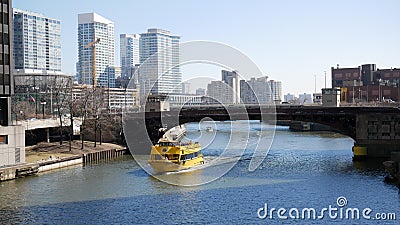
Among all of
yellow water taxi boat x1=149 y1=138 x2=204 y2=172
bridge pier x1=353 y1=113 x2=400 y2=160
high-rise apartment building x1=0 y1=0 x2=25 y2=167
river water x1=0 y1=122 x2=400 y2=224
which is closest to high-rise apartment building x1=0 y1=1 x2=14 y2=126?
high-rise apartment building x1=0 y1=0 x2=25 y2=167

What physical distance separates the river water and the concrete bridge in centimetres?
814

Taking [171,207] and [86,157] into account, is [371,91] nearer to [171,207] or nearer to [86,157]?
[86,157]

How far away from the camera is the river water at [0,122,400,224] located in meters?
33.6

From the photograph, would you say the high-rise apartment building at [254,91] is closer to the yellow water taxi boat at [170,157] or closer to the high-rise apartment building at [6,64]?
the yellow water taxi boat at [170,157]

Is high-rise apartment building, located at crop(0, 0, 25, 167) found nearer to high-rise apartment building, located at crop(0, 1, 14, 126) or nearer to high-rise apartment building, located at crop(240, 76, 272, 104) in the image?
high-rise apartment building, located at crop(0, 1, 14, 126)

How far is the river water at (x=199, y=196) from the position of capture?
3359 centimetres

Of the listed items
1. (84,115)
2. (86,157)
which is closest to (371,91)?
(84,115)

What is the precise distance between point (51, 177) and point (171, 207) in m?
17.2

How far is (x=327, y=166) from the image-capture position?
56.5m

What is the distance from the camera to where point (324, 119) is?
71.8m

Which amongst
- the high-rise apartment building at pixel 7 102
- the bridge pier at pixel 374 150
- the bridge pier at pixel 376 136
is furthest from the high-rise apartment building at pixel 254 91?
the high-rise apartment building at pixel 7 102

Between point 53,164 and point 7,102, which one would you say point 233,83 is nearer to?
point 53,164

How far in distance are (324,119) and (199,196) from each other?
35567mm

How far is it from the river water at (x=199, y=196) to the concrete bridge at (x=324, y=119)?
8139mm
